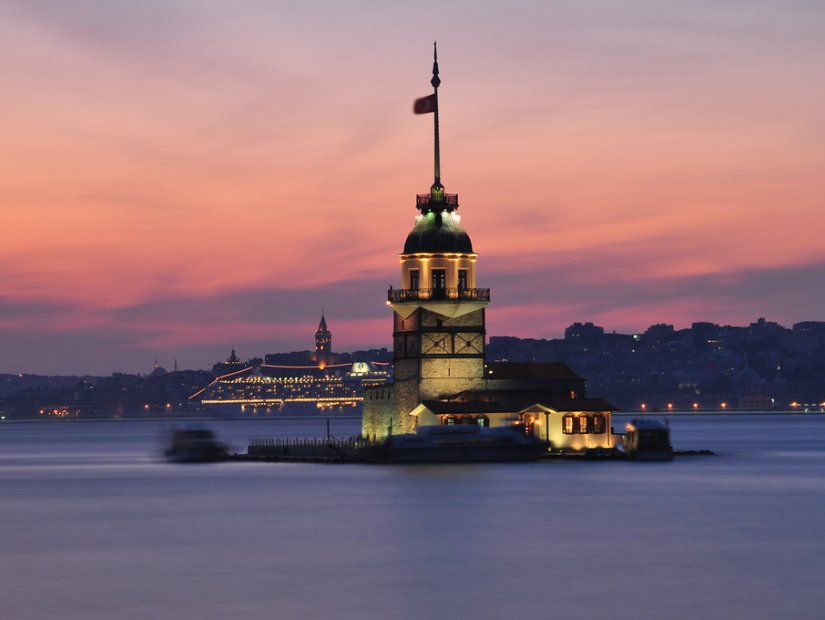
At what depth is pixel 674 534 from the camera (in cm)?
6134

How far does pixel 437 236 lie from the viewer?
100m

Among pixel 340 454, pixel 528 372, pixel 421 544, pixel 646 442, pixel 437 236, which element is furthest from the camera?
pixel 340 454

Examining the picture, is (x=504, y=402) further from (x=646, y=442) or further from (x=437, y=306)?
(x=646, y=442)

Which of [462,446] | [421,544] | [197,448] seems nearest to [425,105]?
[462,446]

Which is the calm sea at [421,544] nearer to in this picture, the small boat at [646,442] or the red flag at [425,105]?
the small boat at [646,442]

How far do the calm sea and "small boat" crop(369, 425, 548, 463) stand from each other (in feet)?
3.45

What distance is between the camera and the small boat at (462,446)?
9556cm

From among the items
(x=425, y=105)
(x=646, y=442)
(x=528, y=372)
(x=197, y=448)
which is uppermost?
(x=425, y=105)

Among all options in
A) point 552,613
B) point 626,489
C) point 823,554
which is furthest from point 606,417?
point 552,613

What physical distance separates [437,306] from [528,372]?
28.4 feet

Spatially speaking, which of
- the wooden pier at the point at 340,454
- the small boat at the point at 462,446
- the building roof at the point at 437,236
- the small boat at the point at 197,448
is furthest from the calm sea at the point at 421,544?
the small boat at the point at 197,448

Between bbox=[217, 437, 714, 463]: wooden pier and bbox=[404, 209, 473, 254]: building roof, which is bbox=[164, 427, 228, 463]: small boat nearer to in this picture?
bbox=[217, 437, 714, 463]: wooden pier

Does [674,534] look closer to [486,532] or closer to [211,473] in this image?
[486,532]

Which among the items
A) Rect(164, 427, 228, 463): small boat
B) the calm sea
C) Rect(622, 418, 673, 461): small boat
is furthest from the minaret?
Rect(164, 427, 228, 463): small boat
